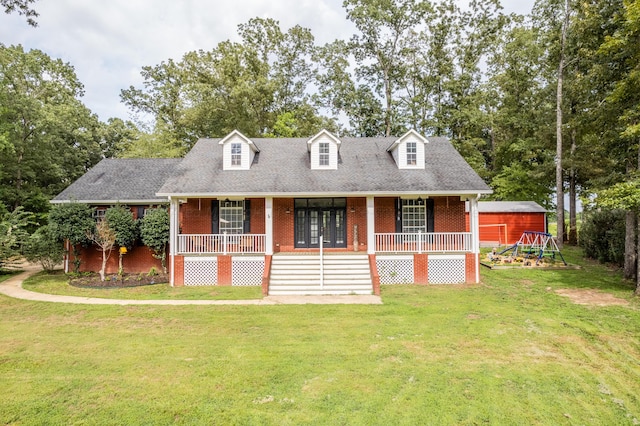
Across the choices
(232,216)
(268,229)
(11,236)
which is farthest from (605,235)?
(11,236)

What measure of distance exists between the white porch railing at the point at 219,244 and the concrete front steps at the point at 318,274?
104 centimetres

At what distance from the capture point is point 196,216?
1545 cm

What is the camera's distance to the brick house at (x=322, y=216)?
13594 millimetres

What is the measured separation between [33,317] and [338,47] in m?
30.7

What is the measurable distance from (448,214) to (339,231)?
201 inches

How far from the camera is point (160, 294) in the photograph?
12.2 metres

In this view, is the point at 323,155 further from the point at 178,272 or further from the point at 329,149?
the point at 178,272

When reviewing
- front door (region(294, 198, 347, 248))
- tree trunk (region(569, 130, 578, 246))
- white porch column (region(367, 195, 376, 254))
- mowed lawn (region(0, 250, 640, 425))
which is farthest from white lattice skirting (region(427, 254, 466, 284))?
tree trunk (region(569, 130, 578, 246))

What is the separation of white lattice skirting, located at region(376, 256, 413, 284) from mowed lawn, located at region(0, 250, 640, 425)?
3187 mm

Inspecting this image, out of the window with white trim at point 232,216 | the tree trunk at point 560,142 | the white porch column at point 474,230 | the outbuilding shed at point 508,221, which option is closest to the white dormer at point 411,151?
the white porch column at point 474,230

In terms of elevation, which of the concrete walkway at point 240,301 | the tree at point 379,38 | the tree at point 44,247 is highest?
the tree at point 379,38

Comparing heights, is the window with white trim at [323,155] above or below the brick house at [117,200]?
above

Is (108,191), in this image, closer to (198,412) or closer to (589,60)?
(198,412)

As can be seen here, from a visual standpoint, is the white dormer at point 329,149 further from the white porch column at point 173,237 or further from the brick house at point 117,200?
the brick house at point 117,200
